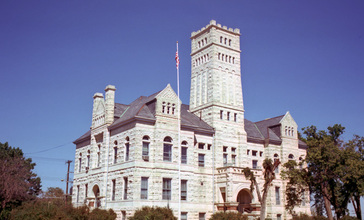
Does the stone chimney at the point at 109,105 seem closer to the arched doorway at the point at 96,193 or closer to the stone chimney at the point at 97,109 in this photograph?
the stone chimney at the point at 97,109

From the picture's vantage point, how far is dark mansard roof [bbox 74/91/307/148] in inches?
1822

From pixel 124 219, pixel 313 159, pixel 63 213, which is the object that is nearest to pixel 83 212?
pixel 63 213

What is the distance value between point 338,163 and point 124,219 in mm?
28063

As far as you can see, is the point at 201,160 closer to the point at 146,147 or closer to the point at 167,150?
the point at 167,150

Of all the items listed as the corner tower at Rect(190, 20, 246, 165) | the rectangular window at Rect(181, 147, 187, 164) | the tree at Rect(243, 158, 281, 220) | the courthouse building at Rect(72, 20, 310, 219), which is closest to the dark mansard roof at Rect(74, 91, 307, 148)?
the courthouse building at Rect(72, 20, 310, 219)

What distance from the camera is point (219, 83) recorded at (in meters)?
53.7

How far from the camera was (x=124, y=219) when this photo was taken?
43.5 metres

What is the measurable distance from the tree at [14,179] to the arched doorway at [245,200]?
3141cm

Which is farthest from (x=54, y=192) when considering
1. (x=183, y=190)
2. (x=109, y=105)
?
(x=183, y=190)

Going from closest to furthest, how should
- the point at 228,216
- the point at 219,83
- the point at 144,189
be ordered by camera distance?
the point at 228,216
the point at 144,189
the point at 219,83

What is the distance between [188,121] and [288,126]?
59.6ft

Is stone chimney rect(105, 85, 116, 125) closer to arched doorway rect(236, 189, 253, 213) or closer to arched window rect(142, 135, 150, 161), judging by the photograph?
arched window rect(142, 135, 150, 161)

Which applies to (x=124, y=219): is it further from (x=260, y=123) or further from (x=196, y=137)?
(x=260, y=123)

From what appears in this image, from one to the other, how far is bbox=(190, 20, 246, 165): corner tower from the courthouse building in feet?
0.47
